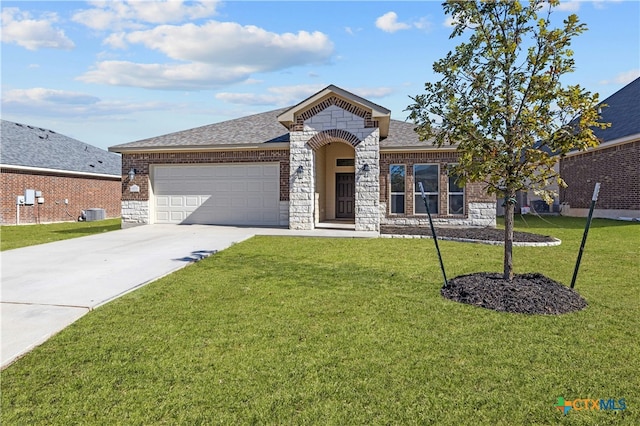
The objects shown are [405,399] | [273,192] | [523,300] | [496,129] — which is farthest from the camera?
[273,192]

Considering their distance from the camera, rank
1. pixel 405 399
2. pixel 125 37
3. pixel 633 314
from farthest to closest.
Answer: pixel 125 37
pixel 633 314
pixel 405 399

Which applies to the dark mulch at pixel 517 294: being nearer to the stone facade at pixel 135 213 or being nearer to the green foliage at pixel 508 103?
the green foliage at pixel 508 103

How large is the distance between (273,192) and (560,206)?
65.8ft

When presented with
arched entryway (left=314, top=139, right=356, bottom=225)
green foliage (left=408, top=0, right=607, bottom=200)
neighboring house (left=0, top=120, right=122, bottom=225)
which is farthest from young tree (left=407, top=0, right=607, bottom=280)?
neighboring house (left=0, top=120, right=122, bottom=225)

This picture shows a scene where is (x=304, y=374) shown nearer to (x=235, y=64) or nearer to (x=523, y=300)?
(x=523, y=300)

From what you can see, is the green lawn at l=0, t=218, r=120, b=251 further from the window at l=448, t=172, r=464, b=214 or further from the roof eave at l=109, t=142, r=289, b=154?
the window at l=448, t=172, r=464, b=214

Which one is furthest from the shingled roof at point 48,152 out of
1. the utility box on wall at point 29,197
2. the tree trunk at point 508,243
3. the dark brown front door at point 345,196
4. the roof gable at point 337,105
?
the tree trunk at point 508,243

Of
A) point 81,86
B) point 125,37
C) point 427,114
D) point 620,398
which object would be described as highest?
point 125,37

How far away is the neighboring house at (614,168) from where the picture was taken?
17.8 m

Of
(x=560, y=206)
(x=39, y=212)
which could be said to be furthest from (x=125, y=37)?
(x=560, y=206)

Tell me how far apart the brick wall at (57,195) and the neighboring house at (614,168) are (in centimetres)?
2744

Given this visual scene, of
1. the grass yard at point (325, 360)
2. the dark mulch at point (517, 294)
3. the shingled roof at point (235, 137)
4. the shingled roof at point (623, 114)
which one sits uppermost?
the shingled roof at point (623, 114)

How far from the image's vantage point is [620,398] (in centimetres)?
292

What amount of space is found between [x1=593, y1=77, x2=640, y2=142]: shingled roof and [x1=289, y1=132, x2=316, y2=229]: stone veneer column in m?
14.4
